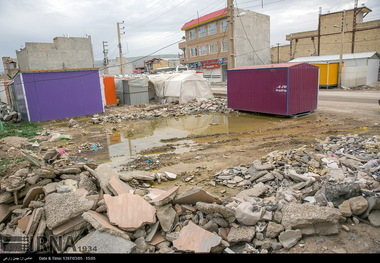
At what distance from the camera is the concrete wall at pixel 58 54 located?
36906 millimetres

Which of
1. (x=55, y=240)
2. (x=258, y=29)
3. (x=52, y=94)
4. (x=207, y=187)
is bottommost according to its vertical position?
(x=207, y=187)

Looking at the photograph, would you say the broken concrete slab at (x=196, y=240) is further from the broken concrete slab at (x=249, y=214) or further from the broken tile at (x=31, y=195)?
the broken tile at (x=31, y=195)

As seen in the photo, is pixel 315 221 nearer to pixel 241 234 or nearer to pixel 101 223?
pixel 241 234

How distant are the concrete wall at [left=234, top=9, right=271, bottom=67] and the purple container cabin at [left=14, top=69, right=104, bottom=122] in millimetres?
28508

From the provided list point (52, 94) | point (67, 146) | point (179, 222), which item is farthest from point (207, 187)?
point (52, 94)

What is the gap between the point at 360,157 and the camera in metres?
7.17

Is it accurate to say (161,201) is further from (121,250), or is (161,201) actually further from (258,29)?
(258,29)

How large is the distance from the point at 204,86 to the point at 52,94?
42.7 ft

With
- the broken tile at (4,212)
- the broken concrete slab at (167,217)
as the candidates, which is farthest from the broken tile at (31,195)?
the broken concrete slab at (167,217)

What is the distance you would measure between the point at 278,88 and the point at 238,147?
6336 millimetres

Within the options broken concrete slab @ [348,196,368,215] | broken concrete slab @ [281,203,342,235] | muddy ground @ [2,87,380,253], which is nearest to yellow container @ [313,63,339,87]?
muddy ground @ [2,87,380,253]

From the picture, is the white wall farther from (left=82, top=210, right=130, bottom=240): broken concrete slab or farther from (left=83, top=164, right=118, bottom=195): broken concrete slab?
(left=82, top=210, right=130, bottom=240): broken concrete slab

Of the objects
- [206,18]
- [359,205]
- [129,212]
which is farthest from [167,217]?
[206,18]

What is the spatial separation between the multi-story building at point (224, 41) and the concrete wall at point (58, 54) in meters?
16.2
